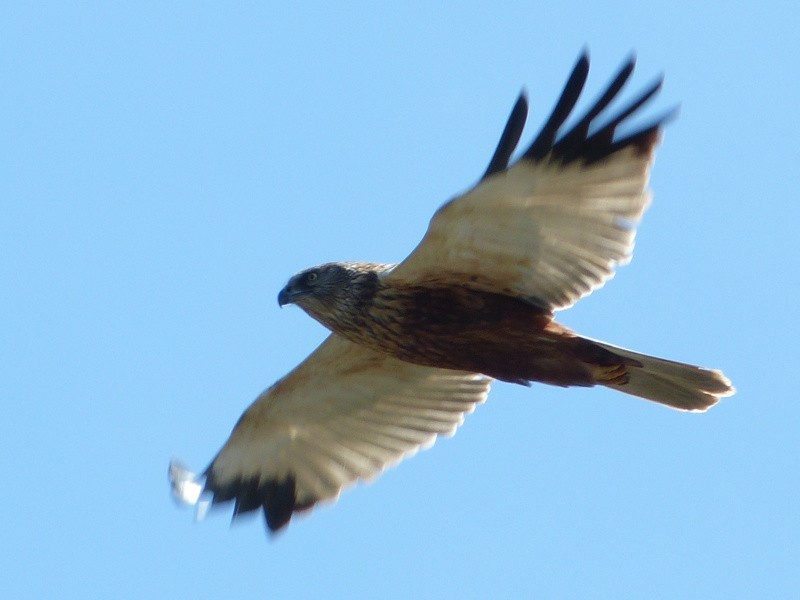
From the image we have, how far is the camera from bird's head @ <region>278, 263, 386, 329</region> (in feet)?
29.4

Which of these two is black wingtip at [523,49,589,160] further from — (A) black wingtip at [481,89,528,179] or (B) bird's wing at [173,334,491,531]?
(B) bird's wing at [173,334,491,531]

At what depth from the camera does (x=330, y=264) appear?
929 centimetres

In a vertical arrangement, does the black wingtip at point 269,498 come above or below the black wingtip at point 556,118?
below

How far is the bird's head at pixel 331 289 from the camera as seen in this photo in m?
8.96

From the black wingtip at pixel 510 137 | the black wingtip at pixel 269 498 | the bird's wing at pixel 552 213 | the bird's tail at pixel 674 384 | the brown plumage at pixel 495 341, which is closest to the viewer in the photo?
the black wingtip at pixel 510 137

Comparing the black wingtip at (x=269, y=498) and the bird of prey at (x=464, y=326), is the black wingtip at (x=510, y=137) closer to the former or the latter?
the bird of prey at (x=464, y=326)

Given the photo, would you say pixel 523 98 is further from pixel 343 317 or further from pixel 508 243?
pixel 343 317

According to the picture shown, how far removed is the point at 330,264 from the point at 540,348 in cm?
157

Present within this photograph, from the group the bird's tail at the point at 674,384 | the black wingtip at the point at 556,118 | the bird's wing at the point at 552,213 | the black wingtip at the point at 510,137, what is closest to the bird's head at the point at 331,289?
the bird's wing at the point at 552,213

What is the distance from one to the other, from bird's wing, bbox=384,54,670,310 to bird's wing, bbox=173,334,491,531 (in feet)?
4.89

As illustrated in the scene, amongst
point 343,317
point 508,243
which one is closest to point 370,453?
point 343,317

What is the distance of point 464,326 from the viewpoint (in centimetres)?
875

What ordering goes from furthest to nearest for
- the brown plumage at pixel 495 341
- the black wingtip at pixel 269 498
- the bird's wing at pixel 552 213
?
the black wingtip at pixel 269 498
the brown plumage at pixel 495 341
the bird's wing at pixel 552 213

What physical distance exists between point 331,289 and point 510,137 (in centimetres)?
182
